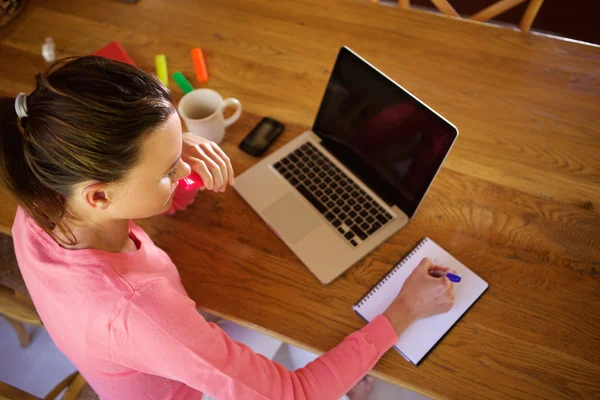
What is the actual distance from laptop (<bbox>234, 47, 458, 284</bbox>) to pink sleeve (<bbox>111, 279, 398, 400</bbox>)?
160 millimetres

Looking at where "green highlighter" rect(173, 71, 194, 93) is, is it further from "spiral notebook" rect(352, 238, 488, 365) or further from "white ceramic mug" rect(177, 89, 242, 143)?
"spiral notebook" rect(352, 238, 488, 365)

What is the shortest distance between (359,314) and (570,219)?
1.62 ft

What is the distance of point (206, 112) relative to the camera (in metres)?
1.03

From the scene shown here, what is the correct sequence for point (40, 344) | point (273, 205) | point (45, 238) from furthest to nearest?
point (40, 344) → point (273, 205) → point (45, 238)

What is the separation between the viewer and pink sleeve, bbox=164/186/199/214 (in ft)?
3.12

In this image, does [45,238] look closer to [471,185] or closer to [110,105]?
[110,105]

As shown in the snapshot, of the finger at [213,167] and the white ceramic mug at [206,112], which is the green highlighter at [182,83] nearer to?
the white ceramic mug at [206,112]

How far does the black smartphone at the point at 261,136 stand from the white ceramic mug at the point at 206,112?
0.06m

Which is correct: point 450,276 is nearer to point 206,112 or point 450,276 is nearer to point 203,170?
point 203,170

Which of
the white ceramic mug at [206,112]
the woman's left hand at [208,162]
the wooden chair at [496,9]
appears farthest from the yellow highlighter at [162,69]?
the wooden chair at [496,9]

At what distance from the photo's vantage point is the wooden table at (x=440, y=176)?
0.79 meters

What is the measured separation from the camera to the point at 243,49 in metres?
1.21

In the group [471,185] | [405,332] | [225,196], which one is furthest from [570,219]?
[225,196]

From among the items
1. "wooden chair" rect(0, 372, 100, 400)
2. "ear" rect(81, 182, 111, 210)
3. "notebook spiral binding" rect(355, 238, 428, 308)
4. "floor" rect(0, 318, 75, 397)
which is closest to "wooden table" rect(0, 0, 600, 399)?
"notebook spiral binding" rect(355, 238, 428, 308)
